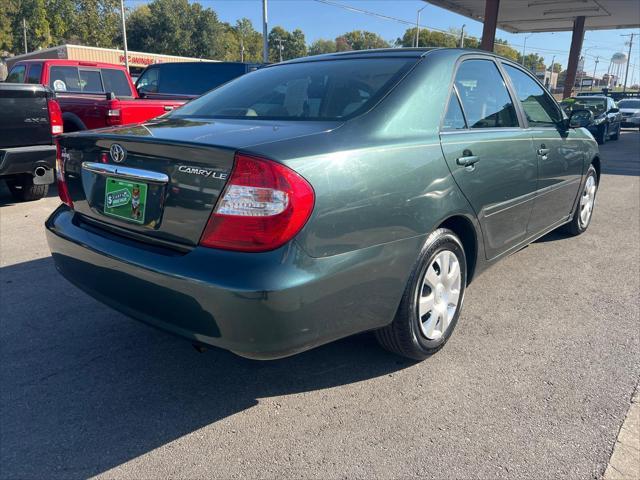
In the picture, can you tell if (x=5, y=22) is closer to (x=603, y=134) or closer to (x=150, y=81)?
(x=150, y=81)

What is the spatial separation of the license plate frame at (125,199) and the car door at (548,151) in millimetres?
2776

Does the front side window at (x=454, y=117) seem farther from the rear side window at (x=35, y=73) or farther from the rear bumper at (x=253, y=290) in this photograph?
the rear side window at (x=35, y=73)

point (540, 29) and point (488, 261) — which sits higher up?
point (540, 29)

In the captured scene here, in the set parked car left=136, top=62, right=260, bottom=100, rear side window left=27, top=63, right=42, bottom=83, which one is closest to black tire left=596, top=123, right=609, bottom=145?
parked car left=136, top=62, right=260, bottom=100

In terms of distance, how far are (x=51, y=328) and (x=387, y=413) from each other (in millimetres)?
2202

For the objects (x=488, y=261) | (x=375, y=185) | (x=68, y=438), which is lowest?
(x=68, y=438)

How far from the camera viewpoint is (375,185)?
91.0 inches

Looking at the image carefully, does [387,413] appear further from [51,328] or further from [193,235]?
[51,328]

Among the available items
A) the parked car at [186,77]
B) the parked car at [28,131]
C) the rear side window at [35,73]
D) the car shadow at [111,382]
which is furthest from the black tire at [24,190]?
the parked car at [186,77]

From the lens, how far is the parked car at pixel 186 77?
10.2 m

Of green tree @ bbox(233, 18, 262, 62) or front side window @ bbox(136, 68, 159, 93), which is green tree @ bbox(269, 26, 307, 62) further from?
Answer: front side window @ bbox(136, 68, 159, 93)

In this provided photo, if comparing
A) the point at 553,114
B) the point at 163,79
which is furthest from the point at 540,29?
the point at 553,114

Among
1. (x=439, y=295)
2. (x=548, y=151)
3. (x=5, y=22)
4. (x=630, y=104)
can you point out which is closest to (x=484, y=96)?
(x=548, y=151)

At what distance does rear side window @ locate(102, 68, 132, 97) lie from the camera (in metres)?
9.47
